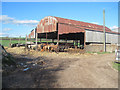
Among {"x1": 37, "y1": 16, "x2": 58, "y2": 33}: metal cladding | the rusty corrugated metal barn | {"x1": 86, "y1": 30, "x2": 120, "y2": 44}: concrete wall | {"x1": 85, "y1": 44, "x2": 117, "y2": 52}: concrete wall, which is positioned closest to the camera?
{"x1": 85, "y1": 44, "x2": 117, "y2": 52}: concrete wall

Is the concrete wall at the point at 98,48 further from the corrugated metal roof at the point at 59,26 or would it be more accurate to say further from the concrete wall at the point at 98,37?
the corrugated metal roof at the point at 59,26

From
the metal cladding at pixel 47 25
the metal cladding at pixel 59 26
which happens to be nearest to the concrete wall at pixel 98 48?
the metal cladding at pixel 59 26

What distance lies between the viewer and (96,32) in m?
24.8

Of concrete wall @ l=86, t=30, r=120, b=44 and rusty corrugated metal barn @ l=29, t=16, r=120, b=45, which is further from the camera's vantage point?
concrete wall @ l=86, t=30, r=120, b=44

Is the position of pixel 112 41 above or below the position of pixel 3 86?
above

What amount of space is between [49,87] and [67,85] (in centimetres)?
79

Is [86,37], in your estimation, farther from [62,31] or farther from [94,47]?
[62,31]

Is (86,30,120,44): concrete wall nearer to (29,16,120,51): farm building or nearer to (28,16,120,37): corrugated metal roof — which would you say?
(29,16,120,51): farm building

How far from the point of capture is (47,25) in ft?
87.4

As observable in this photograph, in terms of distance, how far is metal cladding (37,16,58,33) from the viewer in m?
24.5

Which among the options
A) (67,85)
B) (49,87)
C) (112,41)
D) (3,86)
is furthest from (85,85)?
(112,41)

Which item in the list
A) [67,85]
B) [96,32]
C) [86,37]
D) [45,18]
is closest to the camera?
[67,85]

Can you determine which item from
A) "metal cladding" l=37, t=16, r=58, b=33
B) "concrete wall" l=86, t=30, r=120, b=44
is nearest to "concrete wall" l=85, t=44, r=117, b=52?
"concrete wall" l=86, t=30, r=120, b=44

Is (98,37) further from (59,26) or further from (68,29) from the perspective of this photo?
(59,26)
